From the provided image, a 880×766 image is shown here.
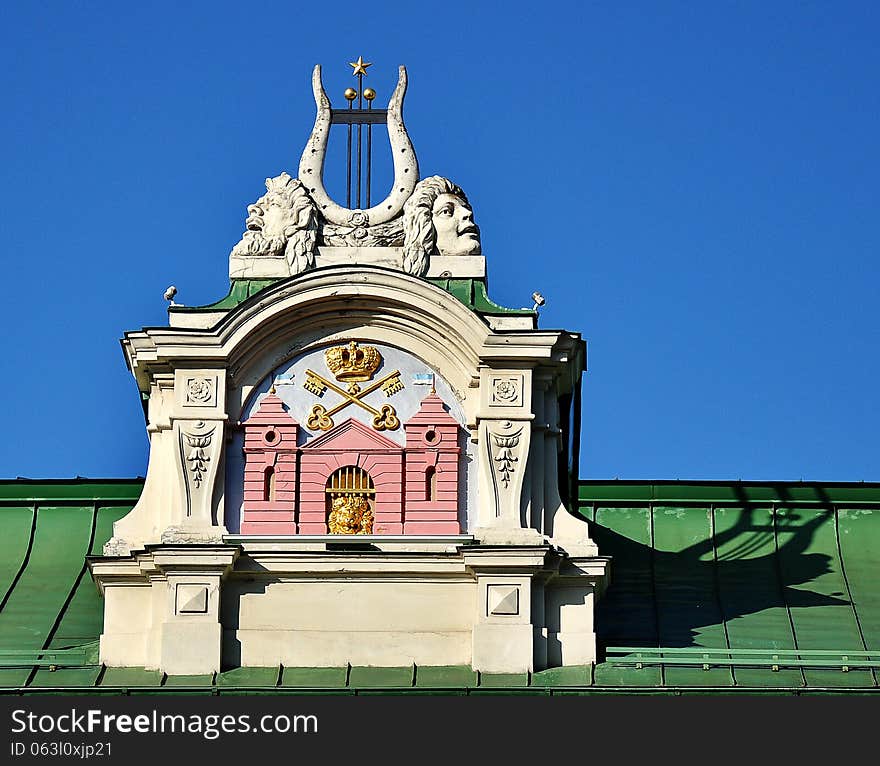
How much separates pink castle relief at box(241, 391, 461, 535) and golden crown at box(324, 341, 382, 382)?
766 mm

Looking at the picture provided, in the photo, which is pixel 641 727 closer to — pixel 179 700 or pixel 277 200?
pixel 179 700

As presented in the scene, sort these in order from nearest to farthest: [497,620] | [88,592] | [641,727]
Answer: [641,727] → [497,620] → [88,592]

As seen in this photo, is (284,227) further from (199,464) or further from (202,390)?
(199,464)

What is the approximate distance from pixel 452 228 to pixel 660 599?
7186 millimetres

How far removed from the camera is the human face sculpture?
49.4 m

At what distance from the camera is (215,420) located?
4828 centimetres

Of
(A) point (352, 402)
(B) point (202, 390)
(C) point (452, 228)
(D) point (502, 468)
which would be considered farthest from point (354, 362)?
(D) point (502, 468)

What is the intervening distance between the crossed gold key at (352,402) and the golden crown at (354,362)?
178 mm

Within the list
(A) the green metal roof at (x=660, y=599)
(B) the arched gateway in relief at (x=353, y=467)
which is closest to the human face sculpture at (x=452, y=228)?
(B) the arched gateway in relief at (x=353, y=467)

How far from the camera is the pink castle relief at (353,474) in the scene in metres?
47.9

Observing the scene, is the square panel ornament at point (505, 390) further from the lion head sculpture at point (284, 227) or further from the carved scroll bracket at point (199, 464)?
the carved scroll bracket at point (199, 464)

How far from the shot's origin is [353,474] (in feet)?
158

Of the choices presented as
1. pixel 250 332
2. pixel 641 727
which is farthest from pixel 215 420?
pixel 641 727

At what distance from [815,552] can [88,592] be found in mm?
12625
